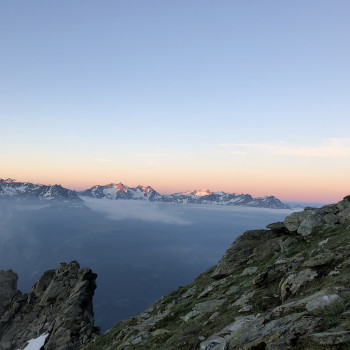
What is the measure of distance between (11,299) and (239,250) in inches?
3060

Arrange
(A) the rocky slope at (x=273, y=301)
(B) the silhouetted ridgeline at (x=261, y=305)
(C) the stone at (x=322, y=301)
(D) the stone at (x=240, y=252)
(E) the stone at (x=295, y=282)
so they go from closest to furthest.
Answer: (A) the rocky slope at (x=273, y=301) < (B) the silhouetted ridgeline at (x=261, y=305) < (C) the stone at (x=322, y=301) < (E) the stone at (x=295, y=282) < (D) the stone at (x=240, y=252)

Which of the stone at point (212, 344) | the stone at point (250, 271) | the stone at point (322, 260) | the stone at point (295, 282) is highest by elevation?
the stone at point (322, 260)

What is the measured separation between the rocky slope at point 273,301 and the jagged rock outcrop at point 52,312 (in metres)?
22.5

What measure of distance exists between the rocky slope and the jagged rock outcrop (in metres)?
22.5

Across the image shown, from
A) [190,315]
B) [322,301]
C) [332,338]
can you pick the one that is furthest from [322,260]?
[190,315]

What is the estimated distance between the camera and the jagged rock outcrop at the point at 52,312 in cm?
5078

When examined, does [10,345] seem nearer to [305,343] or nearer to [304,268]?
[304,268]

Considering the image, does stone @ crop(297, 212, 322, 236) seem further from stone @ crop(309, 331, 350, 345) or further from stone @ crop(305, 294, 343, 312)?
stone @ crop(309, 331, 350, 345)

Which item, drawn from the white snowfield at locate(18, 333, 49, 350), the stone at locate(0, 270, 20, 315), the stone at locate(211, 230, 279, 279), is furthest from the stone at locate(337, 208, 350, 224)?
the stone at locate(0, 270, 20, 315)

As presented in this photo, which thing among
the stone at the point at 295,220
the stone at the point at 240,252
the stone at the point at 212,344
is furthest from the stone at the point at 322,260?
the stone at the point at 295,220

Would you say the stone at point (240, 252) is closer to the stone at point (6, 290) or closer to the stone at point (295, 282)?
the stone at point (295, 282)

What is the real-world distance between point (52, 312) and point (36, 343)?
1000cm

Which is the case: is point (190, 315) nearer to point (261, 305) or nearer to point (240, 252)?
point (261, 305)

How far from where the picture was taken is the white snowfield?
172 ft
